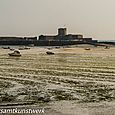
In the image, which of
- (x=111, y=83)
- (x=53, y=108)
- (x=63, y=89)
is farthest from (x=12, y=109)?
(x=111, y=83)

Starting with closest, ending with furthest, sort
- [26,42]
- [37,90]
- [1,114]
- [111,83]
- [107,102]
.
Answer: [1,114], [107,102], [37,90], [111,83], [26,42]

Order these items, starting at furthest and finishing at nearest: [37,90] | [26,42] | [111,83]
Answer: [26,42], [111,83], [37,90]

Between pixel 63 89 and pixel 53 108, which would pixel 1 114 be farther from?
pixel 63 89

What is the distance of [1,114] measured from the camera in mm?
11500

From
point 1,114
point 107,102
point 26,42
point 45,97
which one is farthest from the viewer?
point 26,42

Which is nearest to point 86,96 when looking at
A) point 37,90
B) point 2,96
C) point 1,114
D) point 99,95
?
point 99,95

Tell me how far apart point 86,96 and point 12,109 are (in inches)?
196

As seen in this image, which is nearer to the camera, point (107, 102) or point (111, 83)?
point (107, 102)

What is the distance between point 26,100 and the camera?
1447 cm

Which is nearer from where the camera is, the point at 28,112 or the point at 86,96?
the point at 28,112

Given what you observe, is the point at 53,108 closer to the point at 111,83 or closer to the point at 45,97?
the point at 45,97

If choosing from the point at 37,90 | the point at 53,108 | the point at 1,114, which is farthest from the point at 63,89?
the point at 1,114

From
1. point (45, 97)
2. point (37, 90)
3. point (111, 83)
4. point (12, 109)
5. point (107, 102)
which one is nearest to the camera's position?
point (12, 109)

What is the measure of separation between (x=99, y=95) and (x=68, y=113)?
4659 mm
